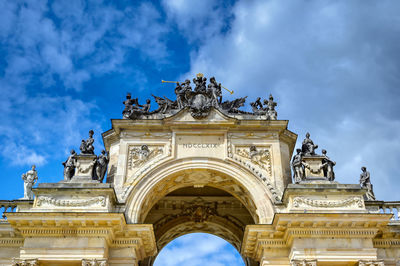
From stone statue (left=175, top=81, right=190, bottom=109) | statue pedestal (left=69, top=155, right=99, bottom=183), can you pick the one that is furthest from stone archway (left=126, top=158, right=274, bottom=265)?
stone statue (left=175, top=81, right=190, bottom=109)

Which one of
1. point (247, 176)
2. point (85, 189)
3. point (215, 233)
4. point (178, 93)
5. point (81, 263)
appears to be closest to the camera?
point (81, 263)

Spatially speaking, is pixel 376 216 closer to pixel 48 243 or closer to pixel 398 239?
pixel 398 239

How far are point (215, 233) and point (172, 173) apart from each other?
704 cm

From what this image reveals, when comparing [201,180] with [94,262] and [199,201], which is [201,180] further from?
[94,262]

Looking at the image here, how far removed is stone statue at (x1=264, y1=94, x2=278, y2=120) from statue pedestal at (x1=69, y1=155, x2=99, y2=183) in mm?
7711

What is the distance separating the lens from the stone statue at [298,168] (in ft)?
60.6

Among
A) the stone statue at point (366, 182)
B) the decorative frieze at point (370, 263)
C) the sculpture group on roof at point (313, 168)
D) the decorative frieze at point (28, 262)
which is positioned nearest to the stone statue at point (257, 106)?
the sculpture group on roof at point (313, 168)

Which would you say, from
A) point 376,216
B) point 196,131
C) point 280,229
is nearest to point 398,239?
point 376,216

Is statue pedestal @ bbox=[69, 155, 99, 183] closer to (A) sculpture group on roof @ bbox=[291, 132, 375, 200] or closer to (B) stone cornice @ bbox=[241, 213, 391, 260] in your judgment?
(B) stone cornice @ bbox=[241, 213, 391, 260]

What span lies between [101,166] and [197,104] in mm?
4970

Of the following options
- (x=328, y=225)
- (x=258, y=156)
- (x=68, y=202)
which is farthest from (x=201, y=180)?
(x=328, y=225)

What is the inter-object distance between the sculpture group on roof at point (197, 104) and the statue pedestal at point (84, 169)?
8.35 ft

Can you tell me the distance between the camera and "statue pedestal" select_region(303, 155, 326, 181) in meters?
18.4

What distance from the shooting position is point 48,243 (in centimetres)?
1645
